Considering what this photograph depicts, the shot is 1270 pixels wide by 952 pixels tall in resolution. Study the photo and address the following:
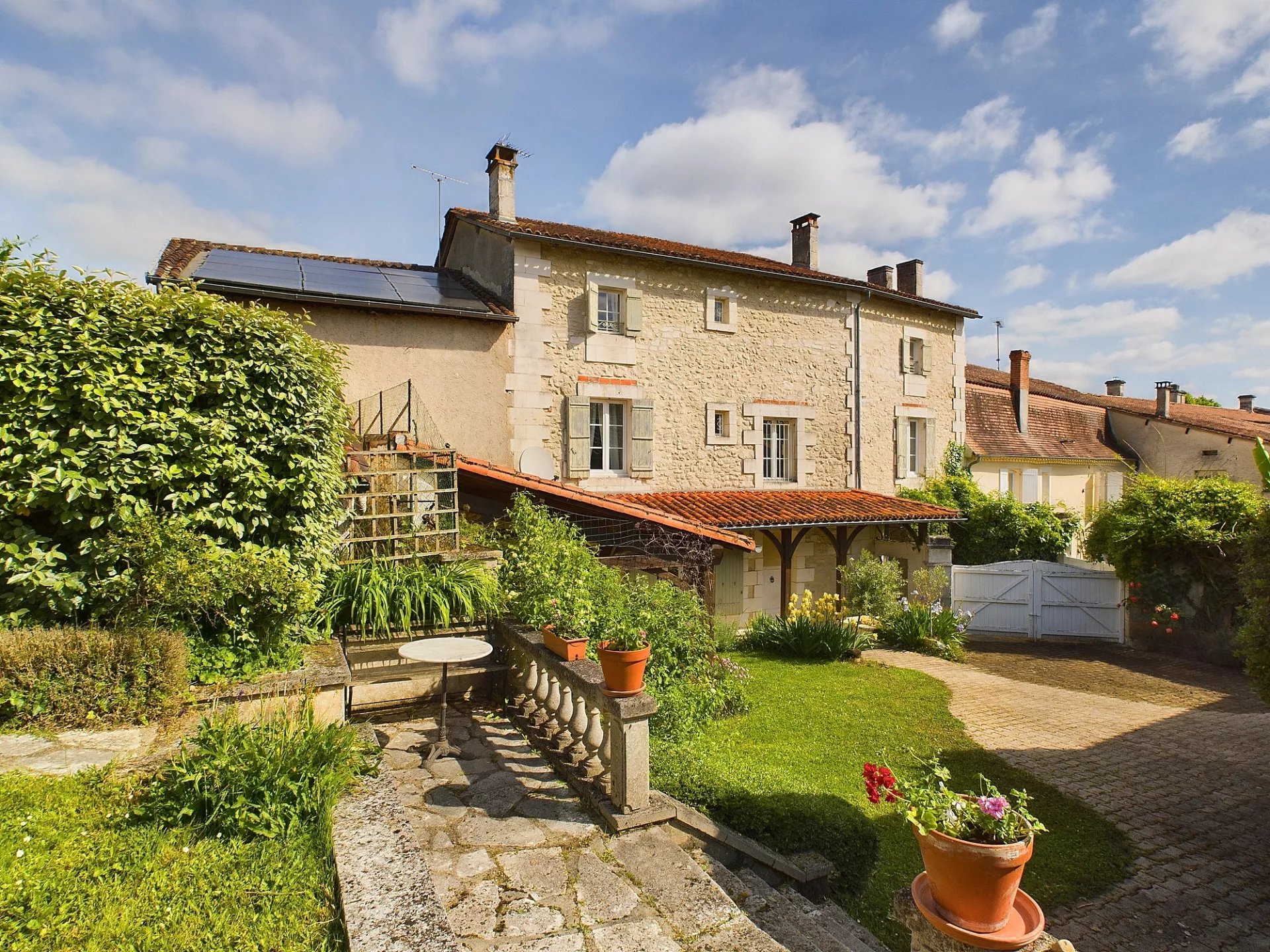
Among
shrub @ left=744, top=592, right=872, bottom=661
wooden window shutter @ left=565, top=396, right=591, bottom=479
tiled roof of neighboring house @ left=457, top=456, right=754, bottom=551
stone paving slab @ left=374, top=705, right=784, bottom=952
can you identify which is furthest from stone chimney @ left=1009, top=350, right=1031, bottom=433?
stone paving slab @ left=374, top=705, right=784, bottom=952

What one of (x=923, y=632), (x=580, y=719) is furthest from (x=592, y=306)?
(x=580, y=719)

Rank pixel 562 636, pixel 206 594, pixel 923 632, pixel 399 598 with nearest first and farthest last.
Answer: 1. pixel 206 594
2. pixel 562 636
3. pixel 399 598
4. pixel 923 632

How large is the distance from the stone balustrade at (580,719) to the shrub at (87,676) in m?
2.37

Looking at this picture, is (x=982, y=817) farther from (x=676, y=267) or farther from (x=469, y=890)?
(x=676, y=267)

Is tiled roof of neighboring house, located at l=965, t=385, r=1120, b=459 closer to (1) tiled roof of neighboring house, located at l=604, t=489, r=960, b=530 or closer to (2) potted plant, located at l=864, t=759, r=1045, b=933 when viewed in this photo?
(1) tiled roof of neighboring house, located at l=604, t=489, r=960, b=530

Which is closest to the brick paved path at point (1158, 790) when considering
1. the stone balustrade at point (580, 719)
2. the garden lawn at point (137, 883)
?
the stone balustrade at point (580, 719)

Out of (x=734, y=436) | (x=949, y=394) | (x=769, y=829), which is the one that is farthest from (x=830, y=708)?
(x=949, y=394)

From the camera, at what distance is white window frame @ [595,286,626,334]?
12.3 metres

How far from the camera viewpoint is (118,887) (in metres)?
2.62

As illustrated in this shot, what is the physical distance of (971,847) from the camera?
2715 mm

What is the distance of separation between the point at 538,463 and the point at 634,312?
3.43 m

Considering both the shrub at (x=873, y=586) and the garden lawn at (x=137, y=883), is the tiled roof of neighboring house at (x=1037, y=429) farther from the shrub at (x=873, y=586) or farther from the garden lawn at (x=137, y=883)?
the garden lawn at (x=137, y=883)

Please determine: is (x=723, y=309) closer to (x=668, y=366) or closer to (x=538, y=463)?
(x=668, y=366)

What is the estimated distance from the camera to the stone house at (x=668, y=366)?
10680 mm
